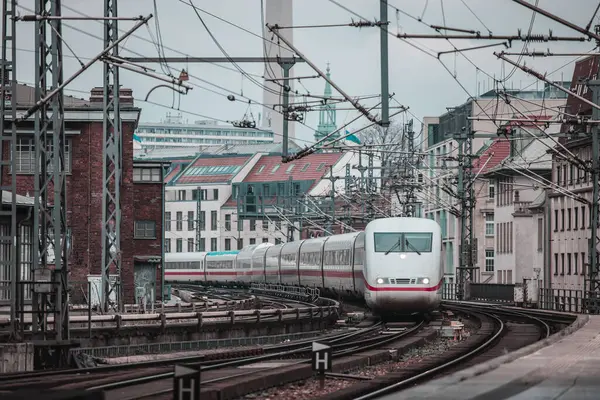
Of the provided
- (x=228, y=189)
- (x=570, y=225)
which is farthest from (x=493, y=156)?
(x=228, y=189)

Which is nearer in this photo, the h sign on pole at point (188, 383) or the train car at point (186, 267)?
the h sign on pole at point (188, 383)

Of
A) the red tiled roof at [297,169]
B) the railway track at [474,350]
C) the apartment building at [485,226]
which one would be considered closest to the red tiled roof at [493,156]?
the apartment building at [485,226]

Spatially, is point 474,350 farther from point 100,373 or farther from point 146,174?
point 146,174

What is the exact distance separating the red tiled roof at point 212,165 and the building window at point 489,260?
6662 centimetres

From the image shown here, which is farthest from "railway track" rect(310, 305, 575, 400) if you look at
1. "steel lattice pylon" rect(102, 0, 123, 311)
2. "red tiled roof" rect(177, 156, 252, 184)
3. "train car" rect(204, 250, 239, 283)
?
"red tiled roof" rect(177, 156, 252, 184)

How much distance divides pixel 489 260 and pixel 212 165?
75.0 m

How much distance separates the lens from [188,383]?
49.3 feet

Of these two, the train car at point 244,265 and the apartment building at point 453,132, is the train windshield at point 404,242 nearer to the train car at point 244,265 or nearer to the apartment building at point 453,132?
the train car at point 244,265

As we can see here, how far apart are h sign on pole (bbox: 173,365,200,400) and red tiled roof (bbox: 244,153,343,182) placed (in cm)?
14602

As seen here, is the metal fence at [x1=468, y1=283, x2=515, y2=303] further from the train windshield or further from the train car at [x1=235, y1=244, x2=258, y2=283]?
the train windshield

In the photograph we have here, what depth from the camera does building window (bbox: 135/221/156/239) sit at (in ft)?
219

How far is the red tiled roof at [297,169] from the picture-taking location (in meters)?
163

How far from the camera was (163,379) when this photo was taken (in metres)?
21.8

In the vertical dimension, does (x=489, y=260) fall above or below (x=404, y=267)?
below
